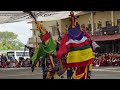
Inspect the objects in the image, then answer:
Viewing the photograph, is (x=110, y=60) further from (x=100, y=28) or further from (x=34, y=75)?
(x=34, y=75)

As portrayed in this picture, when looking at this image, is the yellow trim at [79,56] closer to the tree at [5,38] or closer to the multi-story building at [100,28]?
the multi-story building at [100,28]

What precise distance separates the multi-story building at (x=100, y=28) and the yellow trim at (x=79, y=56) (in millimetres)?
586

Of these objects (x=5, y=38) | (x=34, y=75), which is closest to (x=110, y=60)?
(x=5, y=38)

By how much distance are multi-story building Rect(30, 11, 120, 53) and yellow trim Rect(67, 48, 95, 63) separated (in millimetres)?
586

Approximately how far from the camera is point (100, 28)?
1509 cm

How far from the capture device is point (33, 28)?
761 centimetres

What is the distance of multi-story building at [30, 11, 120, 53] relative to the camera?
308 inches

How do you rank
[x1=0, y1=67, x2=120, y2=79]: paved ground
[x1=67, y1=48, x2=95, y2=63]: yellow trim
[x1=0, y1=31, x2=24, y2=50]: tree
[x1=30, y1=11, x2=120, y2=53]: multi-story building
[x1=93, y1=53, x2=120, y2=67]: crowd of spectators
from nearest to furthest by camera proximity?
[x1=67, y1=48, x2=95, y2=63]: yellow trim
[x1=30, y1=11, x2=120, y2=53]: multi-story building
[x1=0, y1=67, x2=120, y2=79]: paved ground
[x1=0, y1=31, x2=24, y2=50]: tree
[x1=93, y1=53, x2=120, y2=67]: crowd of spectators

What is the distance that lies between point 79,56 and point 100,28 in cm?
852

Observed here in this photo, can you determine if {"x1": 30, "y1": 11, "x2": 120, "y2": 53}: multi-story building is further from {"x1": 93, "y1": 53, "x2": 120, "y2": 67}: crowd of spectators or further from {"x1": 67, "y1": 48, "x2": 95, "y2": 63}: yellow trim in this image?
{"x1": 67, "y1": 48, "x2": 95, "y2": 63}: yellow trim

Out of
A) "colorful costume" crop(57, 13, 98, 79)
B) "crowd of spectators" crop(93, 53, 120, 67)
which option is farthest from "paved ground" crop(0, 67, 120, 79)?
"colorful costume" crop(57, 13, 98, 79)

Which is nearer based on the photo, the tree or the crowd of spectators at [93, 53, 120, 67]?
the tree
